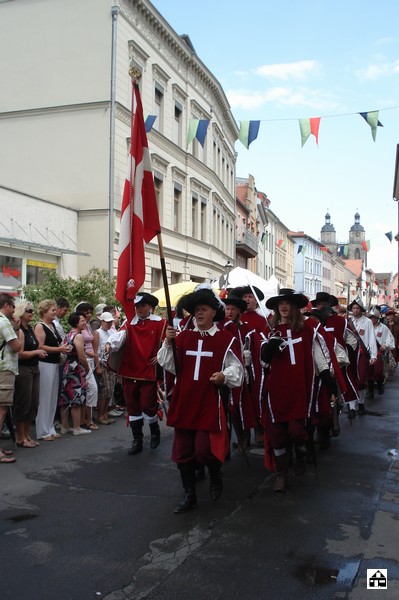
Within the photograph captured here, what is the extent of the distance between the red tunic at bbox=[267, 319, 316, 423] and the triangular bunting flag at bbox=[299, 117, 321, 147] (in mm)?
10190

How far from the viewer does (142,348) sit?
7.33 meters

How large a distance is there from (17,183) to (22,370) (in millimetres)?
16216

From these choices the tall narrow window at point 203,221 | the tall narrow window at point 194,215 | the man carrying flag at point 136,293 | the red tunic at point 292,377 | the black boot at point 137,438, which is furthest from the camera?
the tall narrow window at point 203,221

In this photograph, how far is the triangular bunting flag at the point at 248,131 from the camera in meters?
15.6

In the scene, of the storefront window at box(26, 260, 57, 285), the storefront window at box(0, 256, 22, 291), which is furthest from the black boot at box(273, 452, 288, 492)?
the storefront window at box(26, 260, 57, 285)

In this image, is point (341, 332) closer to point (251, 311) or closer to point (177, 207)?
point (251, 311)

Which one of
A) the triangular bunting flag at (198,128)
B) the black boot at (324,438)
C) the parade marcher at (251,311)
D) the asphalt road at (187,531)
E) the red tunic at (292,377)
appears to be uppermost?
the triangular bunting flag at (198,128)

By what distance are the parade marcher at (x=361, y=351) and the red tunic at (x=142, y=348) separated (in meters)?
3.84

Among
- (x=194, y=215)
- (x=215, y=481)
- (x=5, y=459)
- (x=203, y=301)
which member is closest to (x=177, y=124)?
(x=194, y=215)

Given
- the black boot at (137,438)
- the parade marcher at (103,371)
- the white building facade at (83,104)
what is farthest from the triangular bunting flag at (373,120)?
the black boot at (137,438)

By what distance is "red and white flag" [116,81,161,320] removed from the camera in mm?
5781

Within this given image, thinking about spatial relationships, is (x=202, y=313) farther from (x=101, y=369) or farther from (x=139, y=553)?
(x=101, y=369)

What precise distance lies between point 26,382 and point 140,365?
1.41m

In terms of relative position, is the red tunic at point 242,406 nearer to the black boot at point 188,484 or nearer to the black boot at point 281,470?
the black boot at point 281,470
